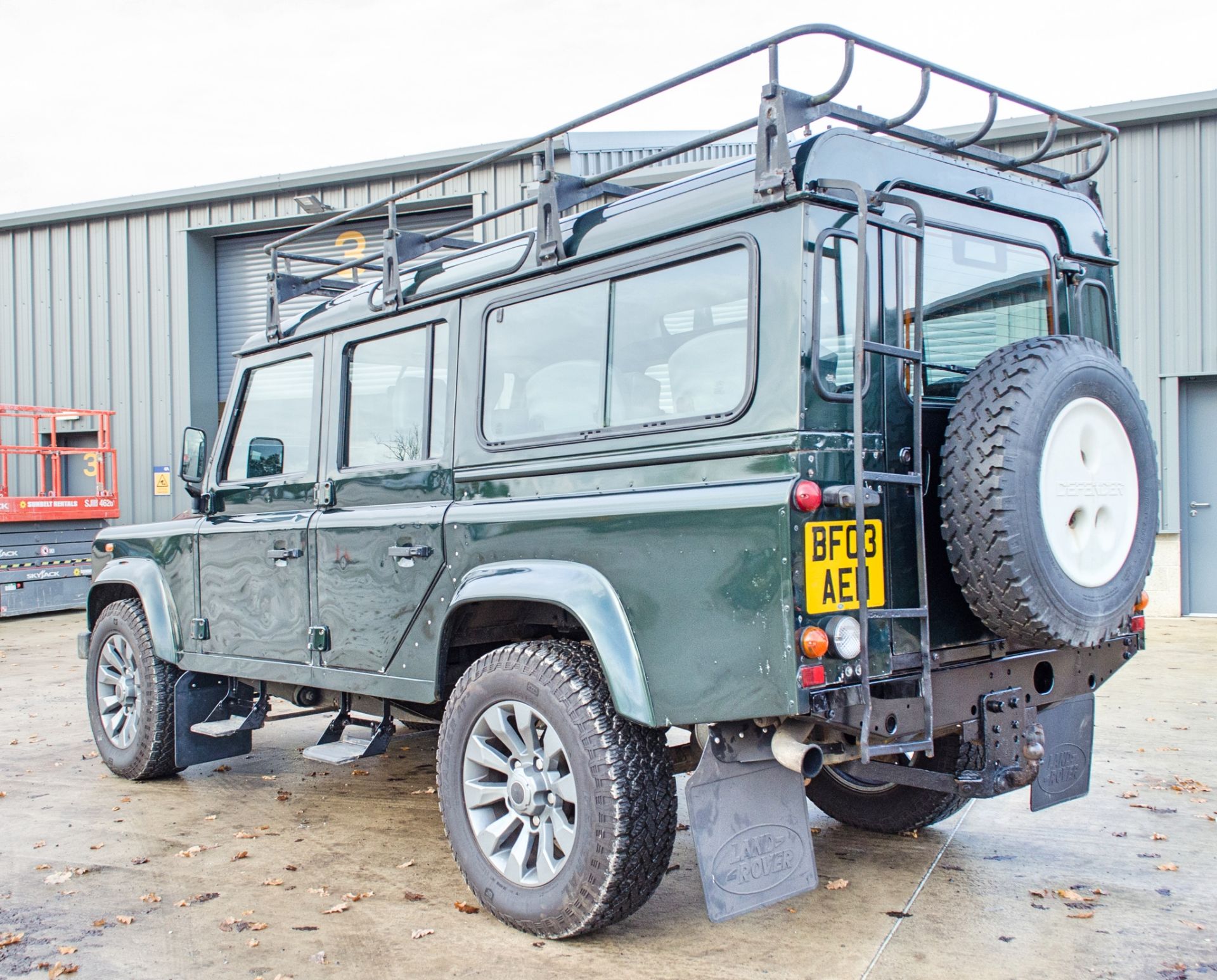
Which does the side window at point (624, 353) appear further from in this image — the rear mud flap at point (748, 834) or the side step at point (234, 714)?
the side step at point (234, 714)

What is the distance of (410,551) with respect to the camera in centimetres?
407

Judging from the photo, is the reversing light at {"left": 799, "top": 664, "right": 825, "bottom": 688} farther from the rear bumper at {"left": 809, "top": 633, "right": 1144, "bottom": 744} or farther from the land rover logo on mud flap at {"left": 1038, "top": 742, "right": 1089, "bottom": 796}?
the land rover logo on mud flap at {"left": 1038, "top": 742, "right": 1089, "bottom": 796}

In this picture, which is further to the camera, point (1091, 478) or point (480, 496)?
point (480, 496)

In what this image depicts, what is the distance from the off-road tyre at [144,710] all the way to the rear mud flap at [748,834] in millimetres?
3420

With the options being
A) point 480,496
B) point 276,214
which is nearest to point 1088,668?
point 480,496

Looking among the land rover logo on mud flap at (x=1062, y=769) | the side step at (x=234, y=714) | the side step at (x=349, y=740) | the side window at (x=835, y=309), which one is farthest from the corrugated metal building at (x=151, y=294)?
the land rover logo on mud flap at (x=1062, y=769)

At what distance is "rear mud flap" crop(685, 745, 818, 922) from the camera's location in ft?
10.1

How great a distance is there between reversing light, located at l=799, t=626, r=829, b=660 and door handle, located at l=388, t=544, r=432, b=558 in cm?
165

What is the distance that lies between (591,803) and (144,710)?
3232 millimetres

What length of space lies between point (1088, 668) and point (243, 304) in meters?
14.6

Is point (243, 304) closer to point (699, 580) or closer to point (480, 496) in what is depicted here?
point (480, 496)

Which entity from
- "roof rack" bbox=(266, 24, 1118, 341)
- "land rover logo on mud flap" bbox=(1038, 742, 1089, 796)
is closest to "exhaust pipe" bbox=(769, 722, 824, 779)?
"land rover logo on mud flap" bbox=(1038, 742, 1089, 796)

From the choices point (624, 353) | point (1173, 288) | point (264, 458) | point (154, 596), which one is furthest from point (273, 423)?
point (1173, 288)

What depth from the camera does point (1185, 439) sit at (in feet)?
37.5
